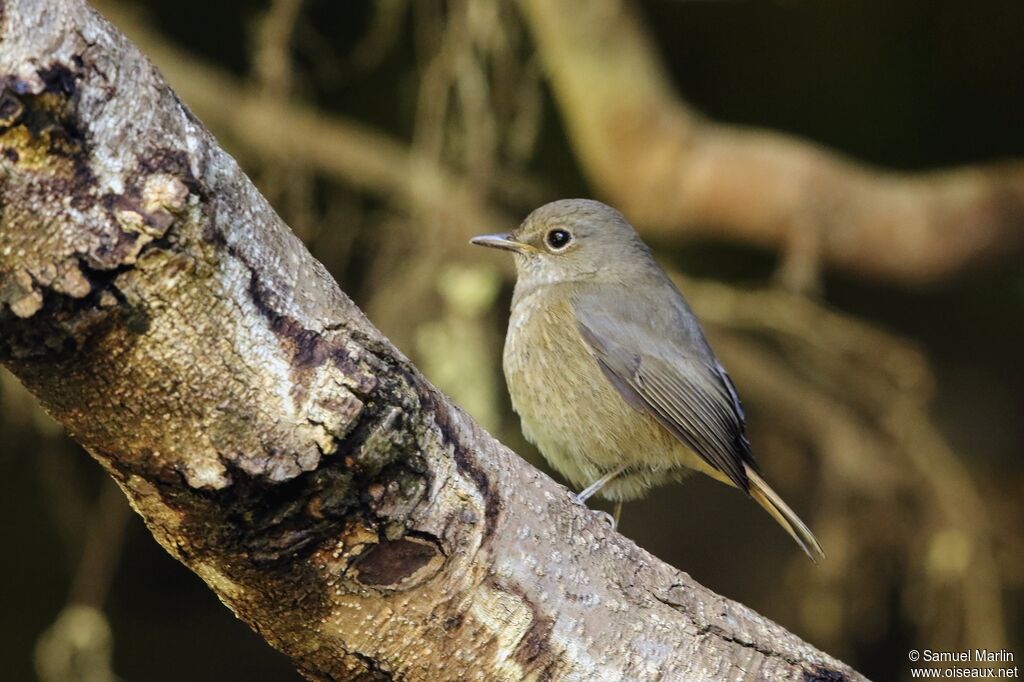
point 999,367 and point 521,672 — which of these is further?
point 999,367

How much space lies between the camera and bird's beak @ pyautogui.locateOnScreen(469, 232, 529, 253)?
163 inches

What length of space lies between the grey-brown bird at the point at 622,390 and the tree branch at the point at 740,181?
3.60ft

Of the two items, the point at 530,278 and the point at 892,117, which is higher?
the point at 892,117

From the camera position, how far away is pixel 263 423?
5.44 feet

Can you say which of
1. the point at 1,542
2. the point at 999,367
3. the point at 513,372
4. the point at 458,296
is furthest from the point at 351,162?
the point at 999,367

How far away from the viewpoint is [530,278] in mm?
4238

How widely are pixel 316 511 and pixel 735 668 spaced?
89cm

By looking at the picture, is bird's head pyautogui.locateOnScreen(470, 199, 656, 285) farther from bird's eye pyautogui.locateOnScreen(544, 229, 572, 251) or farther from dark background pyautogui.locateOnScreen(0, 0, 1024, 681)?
dark background pyautogui.locateOnScreen(0, 0, 1024, 681)

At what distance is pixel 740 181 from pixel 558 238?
46.4 inches

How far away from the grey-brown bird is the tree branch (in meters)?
1.10

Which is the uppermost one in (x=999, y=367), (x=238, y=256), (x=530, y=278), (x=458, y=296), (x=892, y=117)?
(x=892, y=117)

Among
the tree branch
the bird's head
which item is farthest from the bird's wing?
the tree branch

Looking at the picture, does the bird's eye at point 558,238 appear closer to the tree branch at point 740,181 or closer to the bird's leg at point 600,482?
the bird's leg at point 600,482

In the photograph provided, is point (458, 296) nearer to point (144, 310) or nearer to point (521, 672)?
point (521, 672)
